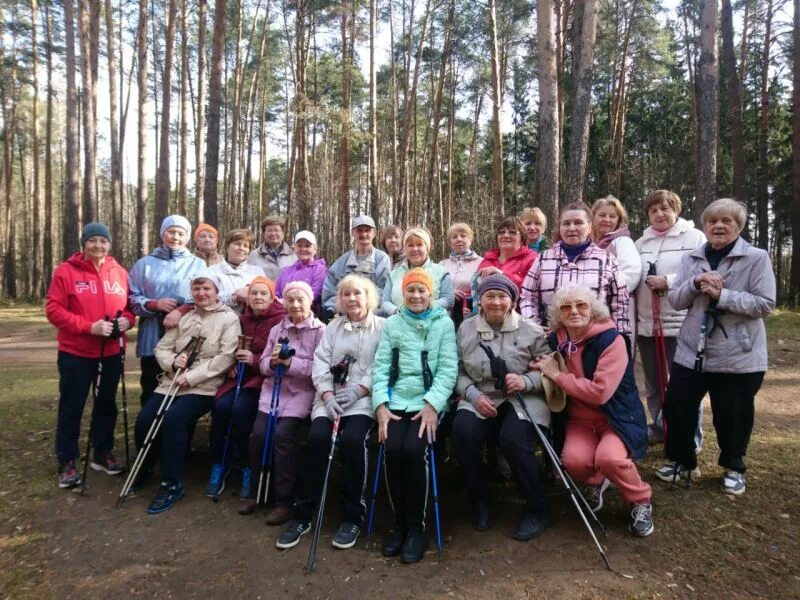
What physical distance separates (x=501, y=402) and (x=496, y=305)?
68 cm

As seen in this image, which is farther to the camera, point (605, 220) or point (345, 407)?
point (605, 220)

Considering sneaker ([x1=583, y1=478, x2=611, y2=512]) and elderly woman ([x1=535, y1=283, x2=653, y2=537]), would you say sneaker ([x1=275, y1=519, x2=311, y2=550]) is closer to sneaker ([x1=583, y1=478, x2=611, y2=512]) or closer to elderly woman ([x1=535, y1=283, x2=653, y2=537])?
elderly woman ([x1=535, y1=283, x2=653, y2=537])

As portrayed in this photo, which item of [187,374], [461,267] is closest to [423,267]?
[461,267]

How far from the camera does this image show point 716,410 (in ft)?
11.7

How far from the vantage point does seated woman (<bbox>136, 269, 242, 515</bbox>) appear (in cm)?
387

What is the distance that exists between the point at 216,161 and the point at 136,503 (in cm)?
694

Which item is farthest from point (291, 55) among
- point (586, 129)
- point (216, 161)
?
point (586, 129)

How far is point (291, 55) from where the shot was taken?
21609 mm

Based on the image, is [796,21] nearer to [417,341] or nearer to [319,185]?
[319,185]

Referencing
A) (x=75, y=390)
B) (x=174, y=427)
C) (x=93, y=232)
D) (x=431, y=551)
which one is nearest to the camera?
(x=431, y=551)

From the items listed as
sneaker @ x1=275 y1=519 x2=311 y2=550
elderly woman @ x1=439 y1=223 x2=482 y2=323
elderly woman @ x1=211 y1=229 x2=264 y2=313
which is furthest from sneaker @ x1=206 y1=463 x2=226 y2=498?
elderly woman @ x1=439 y1=223 x2=482 y2=323

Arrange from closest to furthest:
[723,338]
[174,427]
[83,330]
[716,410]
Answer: [723,338], [716,410], [174,427], [83,330]

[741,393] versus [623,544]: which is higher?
[741,393]

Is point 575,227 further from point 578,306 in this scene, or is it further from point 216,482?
point 216,482
